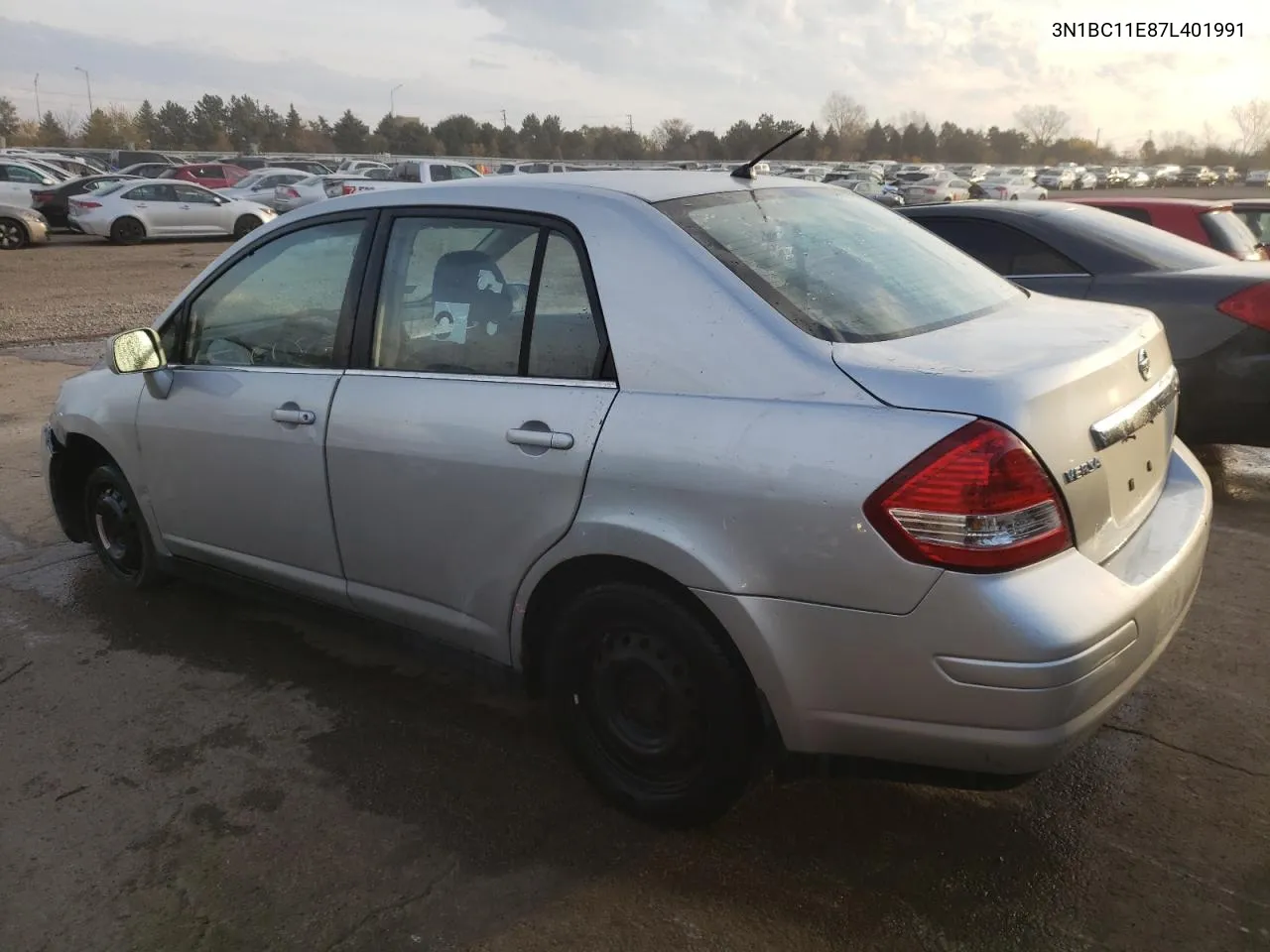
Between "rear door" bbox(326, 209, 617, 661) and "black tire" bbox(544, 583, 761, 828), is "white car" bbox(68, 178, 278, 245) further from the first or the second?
"black tire" bbox(544, 583, 761, 828)

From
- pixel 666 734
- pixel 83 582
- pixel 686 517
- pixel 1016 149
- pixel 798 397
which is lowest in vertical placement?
pixel 83 582

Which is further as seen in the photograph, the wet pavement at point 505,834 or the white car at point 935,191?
the white car at point 935,191

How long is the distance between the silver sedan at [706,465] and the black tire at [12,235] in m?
21.3

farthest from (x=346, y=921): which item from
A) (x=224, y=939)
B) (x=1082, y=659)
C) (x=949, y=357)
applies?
(x=949, y=357)

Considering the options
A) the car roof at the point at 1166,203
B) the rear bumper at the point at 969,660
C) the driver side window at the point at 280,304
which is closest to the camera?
Result: the rear bumper at the point at 969,660

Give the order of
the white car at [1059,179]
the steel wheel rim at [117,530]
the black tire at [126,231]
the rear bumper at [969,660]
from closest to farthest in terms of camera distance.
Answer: the rear bumper at [969,660], the steel wheel rim at [117,530], the black tire at [126,231], the white car at [1059,179]

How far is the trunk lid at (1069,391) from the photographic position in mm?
2152

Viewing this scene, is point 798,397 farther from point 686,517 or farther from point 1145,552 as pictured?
point 1145,552

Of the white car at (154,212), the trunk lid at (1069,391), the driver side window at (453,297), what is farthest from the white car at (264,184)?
the trunk lid at (1069,391)

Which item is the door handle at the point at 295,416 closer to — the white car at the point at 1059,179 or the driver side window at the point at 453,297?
the driver side window at the point at 453,297

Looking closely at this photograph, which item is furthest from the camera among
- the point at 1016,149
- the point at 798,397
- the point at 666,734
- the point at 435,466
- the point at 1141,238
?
the point at 1016,149

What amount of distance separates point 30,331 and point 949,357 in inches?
490

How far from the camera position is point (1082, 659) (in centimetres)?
209

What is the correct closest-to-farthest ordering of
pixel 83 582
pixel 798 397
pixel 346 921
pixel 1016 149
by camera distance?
→ pixel 798 397, pixel 346 921, pixel 83 582, pixel 1016 149
